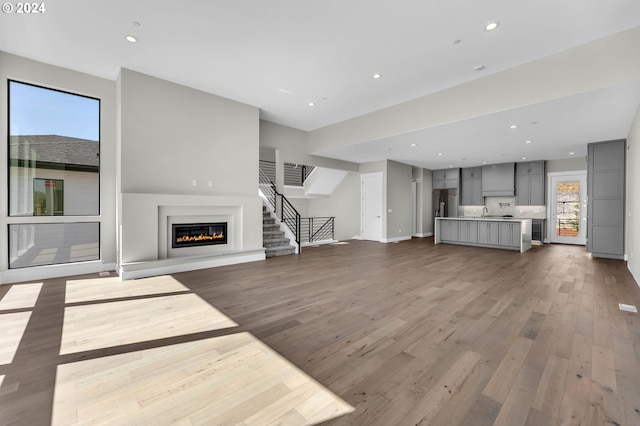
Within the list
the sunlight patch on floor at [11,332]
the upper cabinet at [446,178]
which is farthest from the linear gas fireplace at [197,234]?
the upper cabinet at [446,178]

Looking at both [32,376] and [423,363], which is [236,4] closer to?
[32,376]

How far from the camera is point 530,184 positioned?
980 centimetres

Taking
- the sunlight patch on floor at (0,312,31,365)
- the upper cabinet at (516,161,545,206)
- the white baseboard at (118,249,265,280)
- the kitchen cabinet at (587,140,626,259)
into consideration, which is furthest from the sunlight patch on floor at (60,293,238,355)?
the upper cabinet at (516,161,545,206)

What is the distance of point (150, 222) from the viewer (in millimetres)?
4902

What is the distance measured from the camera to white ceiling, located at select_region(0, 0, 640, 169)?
3.29m

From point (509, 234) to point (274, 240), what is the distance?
6744mm

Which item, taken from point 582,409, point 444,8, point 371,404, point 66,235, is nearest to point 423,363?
point 371,404

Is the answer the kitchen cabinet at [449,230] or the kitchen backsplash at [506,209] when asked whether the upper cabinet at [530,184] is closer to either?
the kitchen backsplash at [506,209]

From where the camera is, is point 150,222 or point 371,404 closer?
point 371,404

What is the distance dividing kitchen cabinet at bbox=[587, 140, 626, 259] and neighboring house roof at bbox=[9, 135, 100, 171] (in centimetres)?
1106

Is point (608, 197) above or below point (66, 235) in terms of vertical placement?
above

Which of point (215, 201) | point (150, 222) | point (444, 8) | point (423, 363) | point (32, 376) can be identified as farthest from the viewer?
point (215, 201)

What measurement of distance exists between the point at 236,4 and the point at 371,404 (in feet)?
13.6

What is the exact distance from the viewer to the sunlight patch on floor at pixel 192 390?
157 cm
